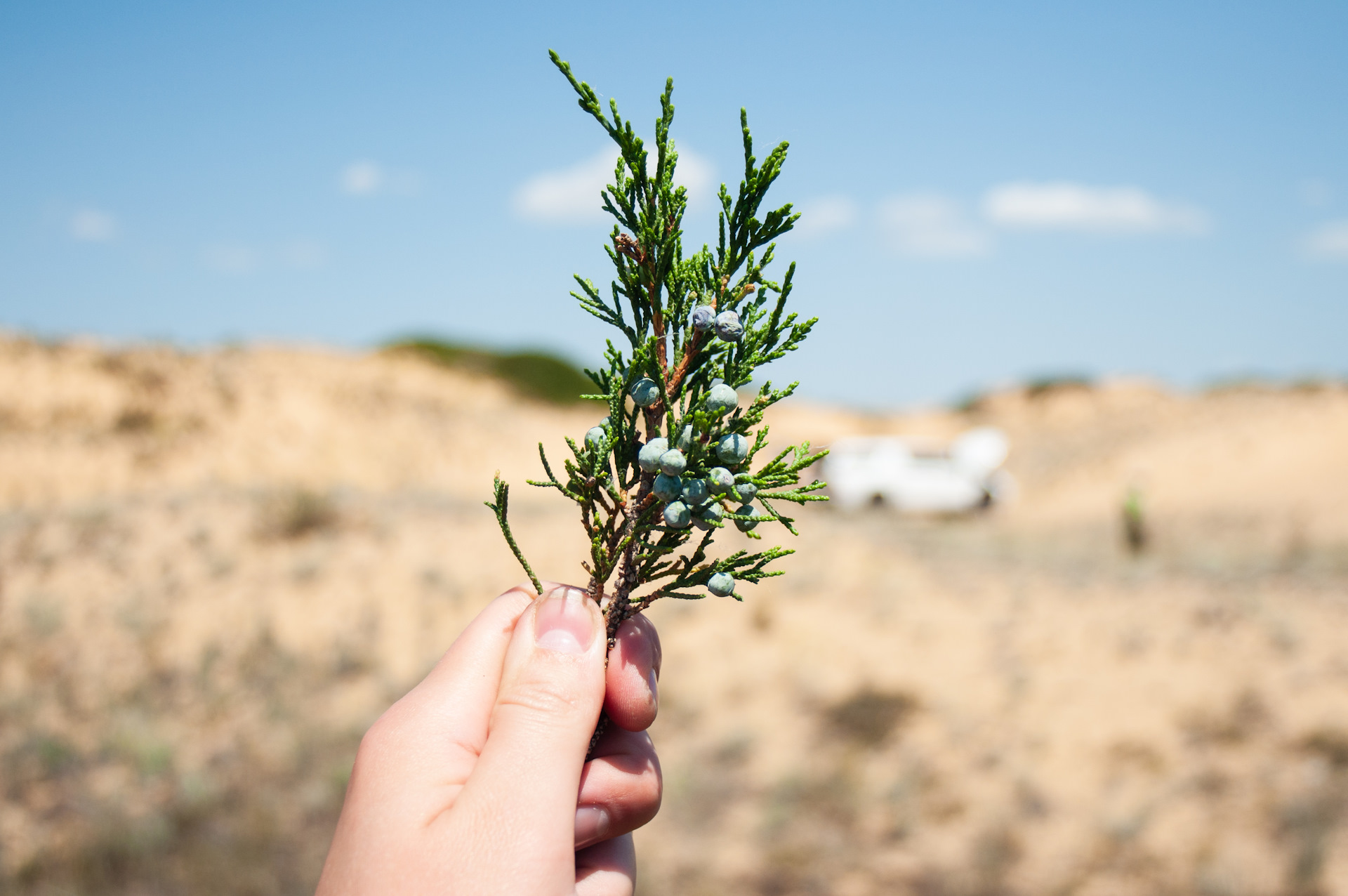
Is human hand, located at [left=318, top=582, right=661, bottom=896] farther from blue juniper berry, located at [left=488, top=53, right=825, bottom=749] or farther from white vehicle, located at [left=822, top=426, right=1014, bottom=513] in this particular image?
white vehicle, located at [left=822, top=426, right=1014, bottom=513]

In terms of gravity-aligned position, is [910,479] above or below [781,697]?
above

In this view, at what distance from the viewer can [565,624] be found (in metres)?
2.09

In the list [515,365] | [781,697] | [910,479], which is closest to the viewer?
[781,697]

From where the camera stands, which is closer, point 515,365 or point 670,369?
point 670,369

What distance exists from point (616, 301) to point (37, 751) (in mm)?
10368

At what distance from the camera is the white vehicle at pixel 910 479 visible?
26.0m

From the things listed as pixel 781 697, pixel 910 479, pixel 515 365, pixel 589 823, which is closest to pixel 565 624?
pixel 589 823

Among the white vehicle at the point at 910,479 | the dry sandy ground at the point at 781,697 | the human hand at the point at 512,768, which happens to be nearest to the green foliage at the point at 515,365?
the white vehicle at the point at 910,479

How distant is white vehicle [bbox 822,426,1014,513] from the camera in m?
26.0

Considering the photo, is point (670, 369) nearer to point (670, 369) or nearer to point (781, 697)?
point (670, 369)

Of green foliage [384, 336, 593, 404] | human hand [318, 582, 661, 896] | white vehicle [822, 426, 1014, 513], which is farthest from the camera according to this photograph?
green foliage [384, 336, 593, 404]

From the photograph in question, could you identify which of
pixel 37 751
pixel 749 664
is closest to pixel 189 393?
pixel 37 751

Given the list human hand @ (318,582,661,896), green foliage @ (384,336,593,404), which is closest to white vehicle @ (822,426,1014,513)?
human hand @ (318,582,661,896)

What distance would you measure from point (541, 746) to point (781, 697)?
363 inches
